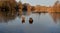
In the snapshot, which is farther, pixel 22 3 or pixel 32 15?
pixel 32 15

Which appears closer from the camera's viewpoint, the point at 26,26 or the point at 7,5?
the point at 26,26

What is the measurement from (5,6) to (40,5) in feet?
4.05

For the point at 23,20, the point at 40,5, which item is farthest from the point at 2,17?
the point at 40,5

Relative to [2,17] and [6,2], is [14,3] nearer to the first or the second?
[6,2]

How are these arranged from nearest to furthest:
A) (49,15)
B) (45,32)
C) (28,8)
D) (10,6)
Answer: (45,32)
(28,8)
(10,6)
(49,15)

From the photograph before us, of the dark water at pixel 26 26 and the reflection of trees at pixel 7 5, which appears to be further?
the reflection of trees at pixel 7 5

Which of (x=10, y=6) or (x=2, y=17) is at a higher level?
(x=10, y=6)

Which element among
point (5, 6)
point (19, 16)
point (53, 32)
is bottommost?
point (53, 32)

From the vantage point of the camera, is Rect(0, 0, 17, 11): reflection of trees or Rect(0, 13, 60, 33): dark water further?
Rect(0, 0, 17, 11): reflection of trees

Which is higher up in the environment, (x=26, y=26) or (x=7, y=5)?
(x=7, y=5)

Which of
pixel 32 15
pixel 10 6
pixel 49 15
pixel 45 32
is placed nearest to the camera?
pixel 45 32

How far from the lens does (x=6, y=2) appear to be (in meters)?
5.40

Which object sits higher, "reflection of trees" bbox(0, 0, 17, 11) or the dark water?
"reflection of trees" bbox(0, 0, 17, 11)

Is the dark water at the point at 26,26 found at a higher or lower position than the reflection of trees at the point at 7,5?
lower
